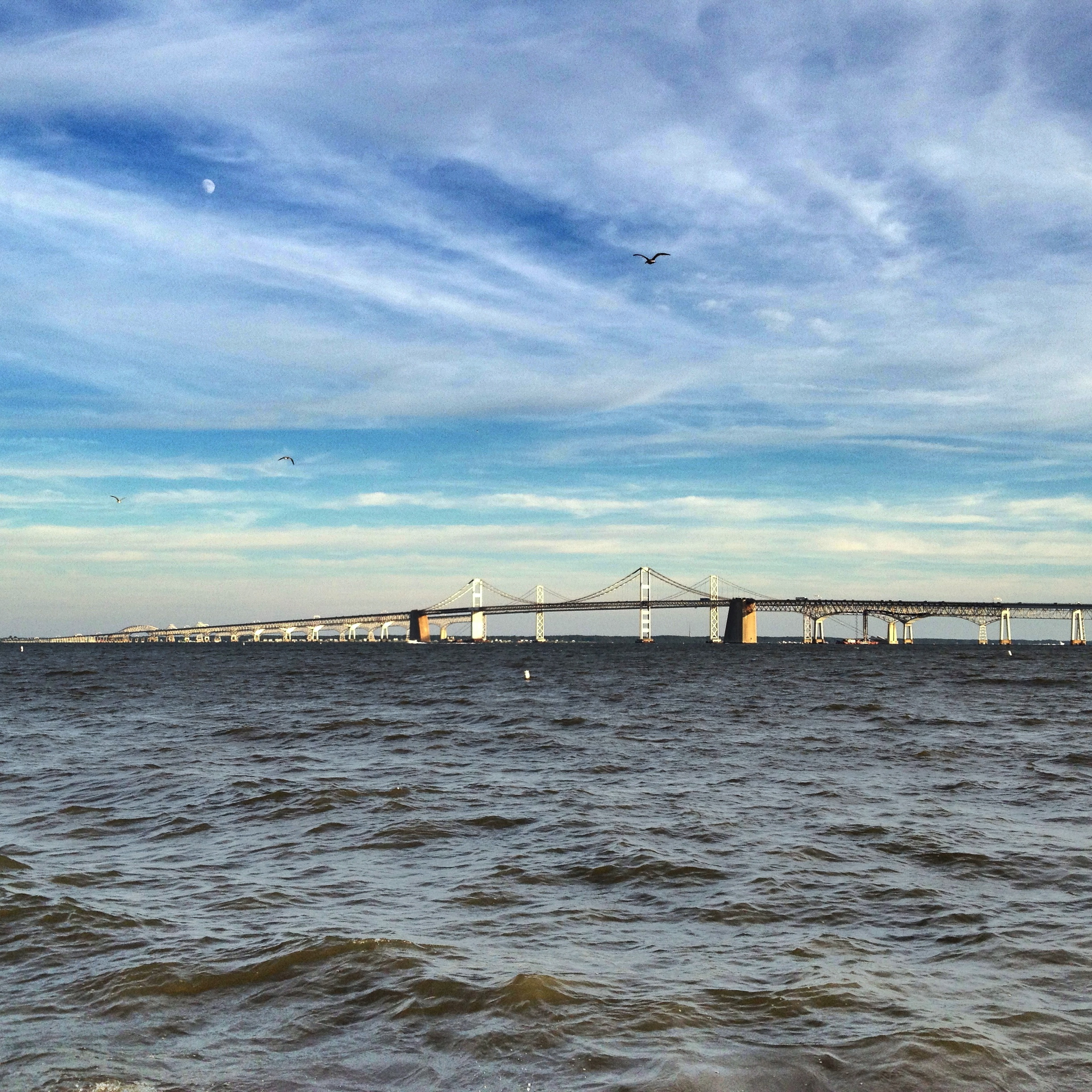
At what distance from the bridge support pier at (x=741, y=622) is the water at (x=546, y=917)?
147 meters

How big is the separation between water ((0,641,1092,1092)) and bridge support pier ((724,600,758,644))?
14720 cm

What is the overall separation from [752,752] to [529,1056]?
1980cm

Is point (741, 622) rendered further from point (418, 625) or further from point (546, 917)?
point (546, 917)

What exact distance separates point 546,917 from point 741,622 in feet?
549

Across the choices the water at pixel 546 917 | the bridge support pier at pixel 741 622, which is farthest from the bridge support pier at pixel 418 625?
the water at pixel 546 917

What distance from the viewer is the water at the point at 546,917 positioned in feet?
24.7

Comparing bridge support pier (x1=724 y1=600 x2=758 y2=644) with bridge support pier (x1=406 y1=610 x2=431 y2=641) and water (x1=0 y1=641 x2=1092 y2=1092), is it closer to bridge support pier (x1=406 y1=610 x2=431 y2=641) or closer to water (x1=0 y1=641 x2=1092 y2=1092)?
bridge support pier (x1=406 y1=610 x2=431 y2=641)

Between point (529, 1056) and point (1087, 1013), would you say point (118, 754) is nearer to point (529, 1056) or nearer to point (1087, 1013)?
point (529, 1056)

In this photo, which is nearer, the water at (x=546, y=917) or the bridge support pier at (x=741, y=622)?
the water at (x=546, y=917)

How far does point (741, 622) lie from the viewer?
175m

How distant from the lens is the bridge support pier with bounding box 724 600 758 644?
174000mm

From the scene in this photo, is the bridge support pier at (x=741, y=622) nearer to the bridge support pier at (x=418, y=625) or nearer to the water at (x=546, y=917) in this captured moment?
the bridge support pier at (x=418, y=625)

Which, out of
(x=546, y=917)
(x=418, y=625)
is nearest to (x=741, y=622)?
(x=418, y=625)

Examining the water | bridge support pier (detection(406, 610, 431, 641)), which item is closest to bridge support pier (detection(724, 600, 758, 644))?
bridge support pier (detection(406, 610, 431, 641))
